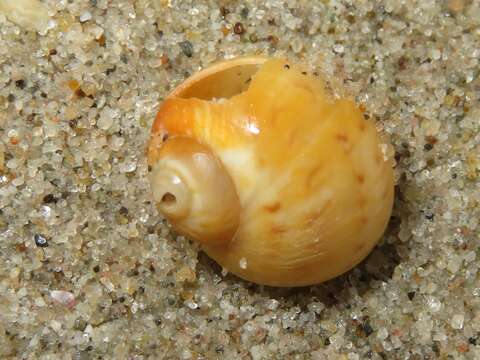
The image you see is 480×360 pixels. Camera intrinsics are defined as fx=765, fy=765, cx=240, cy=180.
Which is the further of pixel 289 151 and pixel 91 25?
pixel 91 25

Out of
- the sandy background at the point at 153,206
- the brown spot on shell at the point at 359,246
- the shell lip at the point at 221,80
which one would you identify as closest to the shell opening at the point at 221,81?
the shell lip at the point at 221,80

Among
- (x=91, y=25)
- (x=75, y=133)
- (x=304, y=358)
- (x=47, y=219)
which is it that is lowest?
(x=304, y=358)

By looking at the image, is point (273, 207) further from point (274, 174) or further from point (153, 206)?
point (153, 206)

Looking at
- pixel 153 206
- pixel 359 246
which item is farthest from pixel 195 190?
pixel 359 246

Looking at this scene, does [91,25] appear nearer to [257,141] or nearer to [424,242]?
[257,141]

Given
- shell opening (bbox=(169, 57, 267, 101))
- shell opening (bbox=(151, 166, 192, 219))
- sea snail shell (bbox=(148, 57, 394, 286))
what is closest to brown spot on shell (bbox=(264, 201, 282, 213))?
sea snail shell (bbox=(148, 57, 394, 286))

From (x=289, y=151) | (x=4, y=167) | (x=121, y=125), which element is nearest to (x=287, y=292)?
(x=289, y=151)

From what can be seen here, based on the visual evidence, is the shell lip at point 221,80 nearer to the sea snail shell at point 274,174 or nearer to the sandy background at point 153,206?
the sea snail shell at point 274,174
